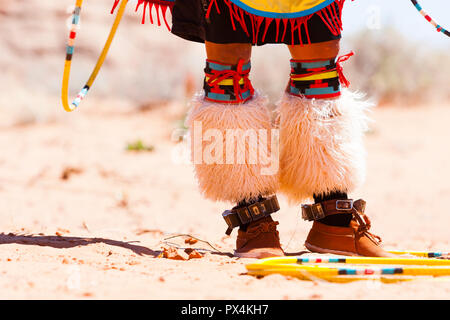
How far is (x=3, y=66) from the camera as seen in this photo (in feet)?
46.5

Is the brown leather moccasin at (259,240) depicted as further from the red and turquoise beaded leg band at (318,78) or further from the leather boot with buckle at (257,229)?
the red and turquoise beaded leg band at (318,78)

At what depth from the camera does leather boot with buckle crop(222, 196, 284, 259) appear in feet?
8.43

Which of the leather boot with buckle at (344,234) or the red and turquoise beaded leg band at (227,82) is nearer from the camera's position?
the red and turquoise beaded leg band at (227,82)

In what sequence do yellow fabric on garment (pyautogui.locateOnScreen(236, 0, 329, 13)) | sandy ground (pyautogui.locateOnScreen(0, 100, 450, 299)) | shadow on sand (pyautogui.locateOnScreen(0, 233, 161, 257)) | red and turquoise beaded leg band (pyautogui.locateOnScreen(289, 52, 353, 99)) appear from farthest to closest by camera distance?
shadow on sand (pyautogui.locateOnScreen(0, 233, 161, 257)), red and turquoise beaded leg band (pyautogui.locateOnScreen(289, 52, 353, 99)), yellow fabric on garment (pyautogui.locateOnScreen(236, 0, 329, 13)), sandy ground (pyautogui.locateOnScreen(0, 100, 450, 299))

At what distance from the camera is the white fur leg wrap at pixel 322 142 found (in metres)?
2.52

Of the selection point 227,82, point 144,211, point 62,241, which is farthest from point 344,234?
point 144,211

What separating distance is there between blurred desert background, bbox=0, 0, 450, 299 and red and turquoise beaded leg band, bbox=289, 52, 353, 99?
2.10 ft

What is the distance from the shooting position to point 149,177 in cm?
568

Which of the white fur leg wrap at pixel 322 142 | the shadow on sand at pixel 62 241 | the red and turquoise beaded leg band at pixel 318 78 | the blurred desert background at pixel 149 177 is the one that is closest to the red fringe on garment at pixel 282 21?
the red and turquoise beaded leg band at pixel 318 78

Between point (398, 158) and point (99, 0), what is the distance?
13.9 metres

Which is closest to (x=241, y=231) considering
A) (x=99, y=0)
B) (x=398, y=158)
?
(x=398, y=158)

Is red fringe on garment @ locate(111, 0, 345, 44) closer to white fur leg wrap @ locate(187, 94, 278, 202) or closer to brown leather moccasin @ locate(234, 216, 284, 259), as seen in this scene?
white fur leg wrap @ locate(187, 94, 278, 202)

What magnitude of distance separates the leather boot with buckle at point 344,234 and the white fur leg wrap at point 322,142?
0.07 metres

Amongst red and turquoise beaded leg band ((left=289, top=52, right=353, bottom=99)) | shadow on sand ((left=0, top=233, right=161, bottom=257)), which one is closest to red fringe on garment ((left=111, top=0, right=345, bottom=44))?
red and turquoise beaded leg band ((left=289, top=52, right=353, bottom=99))
